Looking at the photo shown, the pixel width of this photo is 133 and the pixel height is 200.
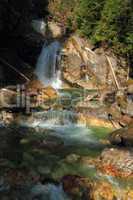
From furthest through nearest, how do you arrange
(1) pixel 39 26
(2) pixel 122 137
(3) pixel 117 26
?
(1) pixel 39 26 → (3) pixel 117 26 → (2) pixel 122 137

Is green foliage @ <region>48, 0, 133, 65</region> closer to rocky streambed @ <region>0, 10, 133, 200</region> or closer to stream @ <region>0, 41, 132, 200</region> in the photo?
rocky streambed @ <region>0, 10, 133, 200</region>

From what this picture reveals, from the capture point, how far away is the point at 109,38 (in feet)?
130

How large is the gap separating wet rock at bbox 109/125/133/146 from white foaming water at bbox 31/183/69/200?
6705 millimetres

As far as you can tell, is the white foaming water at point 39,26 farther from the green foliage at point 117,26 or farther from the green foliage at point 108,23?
the green foliage at point 117,26

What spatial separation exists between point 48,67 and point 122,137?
57.8 ft

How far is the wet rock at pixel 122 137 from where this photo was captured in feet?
67.3

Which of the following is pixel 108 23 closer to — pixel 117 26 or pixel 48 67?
pixel 117 26

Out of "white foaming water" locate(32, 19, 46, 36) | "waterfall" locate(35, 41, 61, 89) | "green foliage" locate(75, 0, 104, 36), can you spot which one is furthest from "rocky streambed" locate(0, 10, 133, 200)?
"white foaming water" locate(32, 19, 46, 36)

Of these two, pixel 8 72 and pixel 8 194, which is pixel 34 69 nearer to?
pixel 8 72

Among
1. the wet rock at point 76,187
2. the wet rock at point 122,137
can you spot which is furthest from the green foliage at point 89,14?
the wet rock at point 76,187

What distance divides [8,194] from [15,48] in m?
23.5

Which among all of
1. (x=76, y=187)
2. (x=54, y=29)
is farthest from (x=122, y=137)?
(x=54, y=29)

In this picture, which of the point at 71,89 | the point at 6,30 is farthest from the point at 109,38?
the point at 6,30

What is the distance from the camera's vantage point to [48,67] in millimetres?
37156
